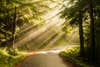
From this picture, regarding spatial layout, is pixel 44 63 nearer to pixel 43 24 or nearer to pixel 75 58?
pixel 75 58

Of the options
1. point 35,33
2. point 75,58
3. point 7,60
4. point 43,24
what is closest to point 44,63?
point 7,60

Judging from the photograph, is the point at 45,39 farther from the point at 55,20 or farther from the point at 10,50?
the point at 10,50

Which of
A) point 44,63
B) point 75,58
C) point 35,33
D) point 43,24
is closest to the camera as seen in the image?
point 44,63

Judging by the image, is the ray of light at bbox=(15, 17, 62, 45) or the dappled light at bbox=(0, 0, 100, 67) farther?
the ray of light at bbox=(15, 17, 62, 45)

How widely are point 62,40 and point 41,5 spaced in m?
44.0

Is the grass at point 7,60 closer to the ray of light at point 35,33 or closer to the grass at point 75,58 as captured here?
the grass at point 75,58

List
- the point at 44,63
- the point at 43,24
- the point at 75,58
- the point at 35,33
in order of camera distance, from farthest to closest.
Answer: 1. the point at 35,33
2. the point at 43,24
3. the point at 75,58
4. the point at 44,63

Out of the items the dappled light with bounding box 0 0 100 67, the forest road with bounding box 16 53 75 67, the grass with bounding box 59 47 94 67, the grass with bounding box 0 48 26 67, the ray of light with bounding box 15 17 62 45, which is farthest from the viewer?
the ray of light with bounding box 15 17 62 45

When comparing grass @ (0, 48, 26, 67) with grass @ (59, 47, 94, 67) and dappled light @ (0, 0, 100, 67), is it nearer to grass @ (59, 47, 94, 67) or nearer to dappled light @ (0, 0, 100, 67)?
dappled light @ (0, 0, 100, 67)

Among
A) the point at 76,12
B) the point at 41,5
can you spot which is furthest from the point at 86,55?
the point at 41,5

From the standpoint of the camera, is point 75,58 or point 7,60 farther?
point 75,58

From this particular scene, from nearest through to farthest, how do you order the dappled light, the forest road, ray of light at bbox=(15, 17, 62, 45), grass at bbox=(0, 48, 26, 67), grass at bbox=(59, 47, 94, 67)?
1. the forest road
2. grass at bbox=(59, 47, 94, 67)
3. grass at bbox=(0, 48, 26, 67)
4. the dappled light
5. ray of light at bbox=(15, 17, 62, 45)

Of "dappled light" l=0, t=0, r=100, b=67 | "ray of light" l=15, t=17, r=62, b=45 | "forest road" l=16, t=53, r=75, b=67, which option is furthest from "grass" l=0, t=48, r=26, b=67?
"ray of light" l=15, t=17, r=62, b=45

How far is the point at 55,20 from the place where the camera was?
2785 inches
